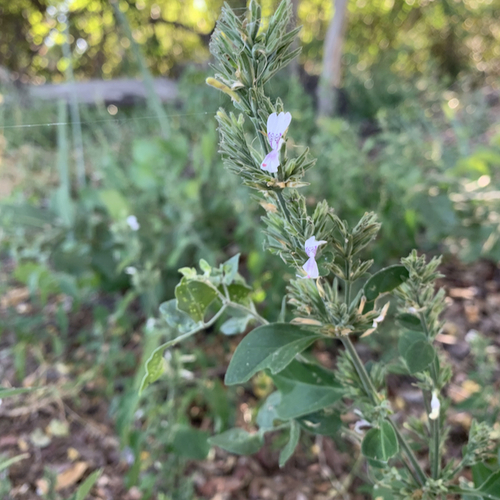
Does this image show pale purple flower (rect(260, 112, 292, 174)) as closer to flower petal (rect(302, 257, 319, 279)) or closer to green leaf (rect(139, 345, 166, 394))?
flower petal (rect(302, 257, 319, 279))

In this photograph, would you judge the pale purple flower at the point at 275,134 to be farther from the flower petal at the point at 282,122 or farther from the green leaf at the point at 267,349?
the green leaf at the point at 267,349

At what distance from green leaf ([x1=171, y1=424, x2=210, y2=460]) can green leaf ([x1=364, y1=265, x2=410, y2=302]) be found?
1.75ft

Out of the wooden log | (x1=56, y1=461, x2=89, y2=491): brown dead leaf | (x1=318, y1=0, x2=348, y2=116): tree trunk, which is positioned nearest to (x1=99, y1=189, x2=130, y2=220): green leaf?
(x1=56, y1=461, x2=89, y2=491): brown dead leaf

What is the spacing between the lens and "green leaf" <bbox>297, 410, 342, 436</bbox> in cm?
47

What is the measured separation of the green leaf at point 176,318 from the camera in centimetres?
45

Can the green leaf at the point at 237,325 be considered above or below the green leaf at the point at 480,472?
above

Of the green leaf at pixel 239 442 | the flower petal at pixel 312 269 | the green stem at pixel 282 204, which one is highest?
the green stem at pixel 282 204

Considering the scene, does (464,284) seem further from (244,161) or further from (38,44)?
(38,44)

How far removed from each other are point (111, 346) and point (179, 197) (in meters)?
0.48

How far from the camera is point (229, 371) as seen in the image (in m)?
0.38

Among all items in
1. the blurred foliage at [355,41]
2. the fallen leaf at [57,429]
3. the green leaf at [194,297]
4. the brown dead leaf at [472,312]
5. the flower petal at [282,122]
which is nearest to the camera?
the flower petal at [282,122]

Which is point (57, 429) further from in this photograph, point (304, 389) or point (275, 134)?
point (275, 134)

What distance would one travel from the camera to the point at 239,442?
1.78 ft

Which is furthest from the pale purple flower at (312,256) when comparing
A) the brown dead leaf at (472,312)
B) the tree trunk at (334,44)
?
the tree trunk at (334,44)
